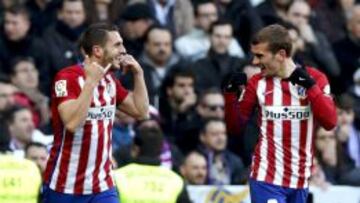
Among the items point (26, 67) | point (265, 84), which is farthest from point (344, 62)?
point (265, 84)

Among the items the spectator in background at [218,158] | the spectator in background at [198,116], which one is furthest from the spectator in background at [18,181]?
the spectator in background at [198,116]

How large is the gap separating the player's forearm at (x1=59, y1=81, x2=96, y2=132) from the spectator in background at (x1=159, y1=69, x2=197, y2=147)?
5653 mm

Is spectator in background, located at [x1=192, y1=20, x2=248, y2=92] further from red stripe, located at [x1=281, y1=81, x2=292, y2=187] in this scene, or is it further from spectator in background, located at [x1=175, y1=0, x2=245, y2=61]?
red stripe, located at [x1=281, y1=81, x2=292, y2=187]

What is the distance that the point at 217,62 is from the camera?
1653cm

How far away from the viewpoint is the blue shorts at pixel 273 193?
36.4 ft

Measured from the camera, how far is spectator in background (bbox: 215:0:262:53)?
1736 centimetres

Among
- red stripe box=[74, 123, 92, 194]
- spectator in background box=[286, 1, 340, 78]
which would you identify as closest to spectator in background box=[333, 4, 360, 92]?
spectator in background box=[286, 1, 340, 78]

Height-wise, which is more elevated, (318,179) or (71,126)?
(71,126)

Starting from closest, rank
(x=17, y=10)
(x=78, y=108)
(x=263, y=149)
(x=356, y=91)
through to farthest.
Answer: (x=78, y=108), (x=263, y=149), (x=17, y=10), (x=356, y=91)

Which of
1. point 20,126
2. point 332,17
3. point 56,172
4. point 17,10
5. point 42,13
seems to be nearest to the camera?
point 56,172

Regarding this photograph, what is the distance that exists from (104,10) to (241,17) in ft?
5.29

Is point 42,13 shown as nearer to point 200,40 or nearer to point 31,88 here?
point 31,88

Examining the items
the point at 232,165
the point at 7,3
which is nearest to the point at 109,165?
the point at 232,165

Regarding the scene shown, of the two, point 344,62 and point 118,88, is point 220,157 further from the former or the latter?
point 118,88
